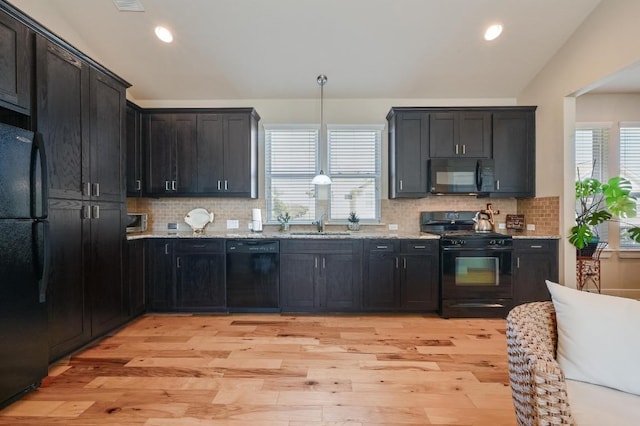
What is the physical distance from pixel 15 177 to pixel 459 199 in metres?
4.52

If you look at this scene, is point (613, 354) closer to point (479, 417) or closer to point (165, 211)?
point (479, 417)

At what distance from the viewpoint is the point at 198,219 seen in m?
4.29

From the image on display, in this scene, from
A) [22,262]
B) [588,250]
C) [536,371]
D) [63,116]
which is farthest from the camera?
[588,250]

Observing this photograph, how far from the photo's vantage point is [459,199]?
4336 millimetres

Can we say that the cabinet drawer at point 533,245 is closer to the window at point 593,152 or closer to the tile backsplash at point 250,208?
the tile backsplash at point 250,208

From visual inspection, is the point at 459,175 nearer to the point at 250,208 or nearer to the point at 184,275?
the point at 250,208

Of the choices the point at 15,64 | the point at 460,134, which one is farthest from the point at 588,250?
the point at 15,64

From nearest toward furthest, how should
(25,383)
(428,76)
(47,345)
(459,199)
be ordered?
(25,383) < (47,345) < (428,76) < (459,199)

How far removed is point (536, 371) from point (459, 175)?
3.17 m

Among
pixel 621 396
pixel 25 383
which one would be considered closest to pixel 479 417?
pixel 621 396

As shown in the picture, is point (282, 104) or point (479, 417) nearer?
point (479, 417)

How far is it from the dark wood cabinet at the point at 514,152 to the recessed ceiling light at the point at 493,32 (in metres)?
0.93

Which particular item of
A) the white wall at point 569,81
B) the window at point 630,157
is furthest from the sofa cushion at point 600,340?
the window at point 630,157

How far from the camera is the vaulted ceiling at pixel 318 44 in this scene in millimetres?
3078
